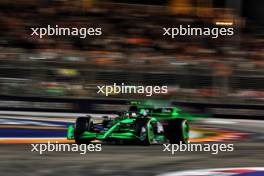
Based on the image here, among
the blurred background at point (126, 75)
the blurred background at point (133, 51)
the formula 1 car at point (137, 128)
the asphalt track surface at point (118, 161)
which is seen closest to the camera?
the asphalt track surface at point (118, 161)

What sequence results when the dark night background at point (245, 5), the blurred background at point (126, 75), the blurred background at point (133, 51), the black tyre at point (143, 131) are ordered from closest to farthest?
the blurred background at point (126, 75) → the black tyre at point (143, 131) → the blurred background at point (133, 51) → the dark night background at point (245, 5)

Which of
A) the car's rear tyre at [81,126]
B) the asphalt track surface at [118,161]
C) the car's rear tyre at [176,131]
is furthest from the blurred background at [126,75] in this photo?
the car's rear tyre at [81,126]

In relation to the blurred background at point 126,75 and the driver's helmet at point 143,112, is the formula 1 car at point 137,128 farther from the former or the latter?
the blurred background at point 126,75

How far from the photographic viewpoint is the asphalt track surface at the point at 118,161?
808cm

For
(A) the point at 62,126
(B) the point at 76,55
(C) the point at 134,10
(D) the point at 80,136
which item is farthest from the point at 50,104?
(D) the point at 80,136

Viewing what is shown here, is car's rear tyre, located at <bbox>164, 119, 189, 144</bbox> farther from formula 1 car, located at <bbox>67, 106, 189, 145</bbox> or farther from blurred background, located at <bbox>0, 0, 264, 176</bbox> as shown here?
blurred background, located at <bbox>0, 0, 264, 176</bbox>

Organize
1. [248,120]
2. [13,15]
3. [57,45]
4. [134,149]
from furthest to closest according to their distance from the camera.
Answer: [13,15] < [57,45] < [248,120] < [134,149]

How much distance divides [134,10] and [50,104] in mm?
6676

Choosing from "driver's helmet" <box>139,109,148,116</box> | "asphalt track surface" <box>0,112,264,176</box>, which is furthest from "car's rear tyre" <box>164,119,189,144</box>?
"driver's helmet" <box>139,109,148,116</box>

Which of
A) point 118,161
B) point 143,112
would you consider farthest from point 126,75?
point 118,161

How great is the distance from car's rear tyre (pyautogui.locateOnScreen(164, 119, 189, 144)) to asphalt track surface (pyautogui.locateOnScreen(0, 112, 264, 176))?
258 mm

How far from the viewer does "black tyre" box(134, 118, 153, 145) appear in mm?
9703

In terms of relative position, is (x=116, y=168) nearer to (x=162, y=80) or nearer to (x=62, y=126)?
(x=62, y=126)

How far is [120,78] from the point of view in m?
18.3
